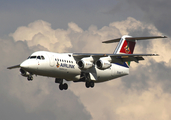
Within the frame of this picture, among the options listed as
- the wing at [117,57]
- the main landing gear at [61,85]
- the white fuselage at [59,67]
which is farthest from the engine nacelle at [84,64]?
the main landing gear at [61,85]

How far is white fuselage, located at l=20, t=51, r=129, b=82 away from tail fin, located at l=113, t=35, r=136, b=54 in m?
2.77

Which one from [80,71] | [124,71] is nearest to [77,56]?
[80,71]

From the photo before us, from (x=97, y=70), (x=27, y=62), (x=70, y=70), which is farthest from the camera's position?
(x=97, y=70)

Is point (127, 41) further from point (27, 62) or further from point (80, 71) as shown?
point (27, 62)

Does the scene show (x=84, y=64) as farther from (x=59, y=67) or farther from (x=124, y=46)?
(x=124, y=46)

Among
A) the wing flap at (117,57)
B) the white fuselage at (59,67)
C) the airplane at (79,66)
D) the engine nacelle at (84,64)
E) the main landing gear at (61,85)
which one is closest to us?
the white fuselage at (59,67)

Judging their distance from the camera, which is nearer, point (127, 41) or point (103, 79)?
point (103, 79)

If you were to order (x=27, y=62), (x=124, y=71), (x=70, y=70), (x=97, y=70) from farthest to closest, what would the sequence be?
(x=124, y=71) → (x=97, y=70) → (x=70, y=70) → (x=27, y=62)

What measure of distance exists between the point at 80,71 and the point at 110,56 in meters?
3.01

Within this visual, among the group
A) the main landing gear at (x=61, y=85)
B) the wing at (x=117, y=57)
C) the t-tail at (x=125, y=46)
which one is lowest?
the main landing gear at (x=61, y=85)

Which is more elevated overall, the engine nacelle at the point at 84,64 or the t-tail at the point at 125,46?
the t-tail at the point at 125,46

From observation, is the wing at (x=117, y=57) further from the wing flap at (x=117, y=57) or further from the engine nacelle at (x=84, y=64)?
the engine nacelle at (x=84, y=64)

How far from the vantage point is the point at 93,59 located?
32.2 metres

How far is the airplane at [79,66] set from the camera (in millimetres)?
29592
